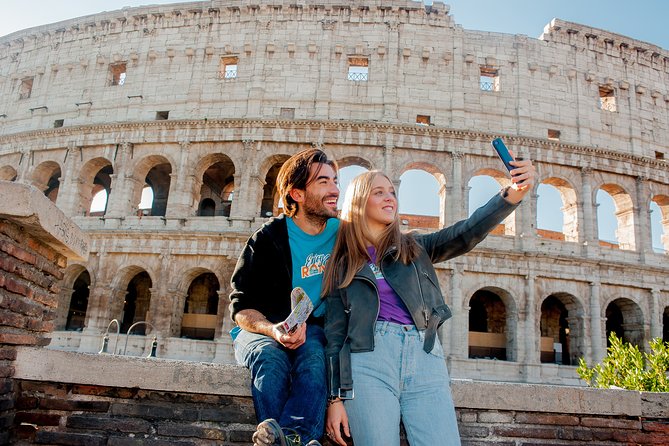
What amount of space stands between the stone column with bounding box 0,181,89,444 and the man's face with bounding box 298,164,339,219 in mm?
1991

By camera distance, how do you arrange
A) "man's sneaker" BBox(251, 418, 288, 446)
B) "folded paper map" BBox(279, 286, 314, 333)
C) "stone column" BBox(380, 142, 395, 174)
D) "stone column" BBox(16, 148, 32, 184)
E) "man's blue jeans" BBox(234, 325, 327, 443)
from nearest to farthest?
1. "man's sneaker" BBox(251, 418, 288, 446)
2. "man's blue jeans" BBox(234, 325, 327, 443)
3. "folded paper map" BBox(279, 286, 314, 333)
4. "stone column" BBox(380, 142, 395, 174)
5. "stone column" BBox(16, 148, 32, 184)

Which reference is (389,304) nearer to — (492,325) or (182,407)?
(182,407)

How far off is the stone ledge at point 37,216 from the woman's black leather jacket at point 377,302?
90.5 inches

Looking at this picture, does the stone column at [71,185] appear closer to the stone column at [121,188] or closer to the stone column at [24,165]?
the stone column at [121,188]

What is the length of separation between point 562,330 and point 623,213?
572 centimetres

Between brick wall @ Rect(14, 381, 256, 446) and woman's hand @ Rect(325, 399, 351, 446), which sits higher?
woman's hand @ Rect(325, 399, 351, 446)

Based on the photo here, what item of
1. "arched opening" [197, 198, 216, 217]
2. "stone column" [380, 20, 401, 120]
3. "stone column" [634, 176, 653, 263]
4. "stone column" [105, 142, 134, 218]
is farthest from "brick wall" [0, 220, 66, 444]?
"stone column" [634, 176, 653, 263]

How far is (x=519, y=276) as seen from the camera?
59.0 feet

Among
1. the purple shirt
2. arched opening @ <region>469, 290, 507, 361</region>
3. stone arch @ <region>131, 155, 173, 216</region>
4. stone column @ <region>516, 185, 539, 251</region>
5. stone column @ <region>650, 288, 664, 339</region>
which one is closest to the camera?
the purple shirt

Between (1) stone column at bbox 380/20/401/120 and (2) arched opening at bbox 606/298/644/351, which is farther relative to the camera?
(1) stone column at bbox 380/20/401/120

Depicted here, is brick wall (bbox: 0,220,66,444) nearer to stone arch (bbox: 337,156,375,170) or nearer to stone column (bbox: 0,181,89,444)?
stone column (bbox: 0,181,89,444)

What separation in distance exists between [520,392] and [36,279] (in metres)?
4.06

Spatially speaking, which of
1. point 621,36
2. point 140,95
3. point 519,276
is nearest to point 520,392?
point 519,276

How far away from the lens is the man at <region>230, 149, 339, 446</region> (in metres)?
2.58
